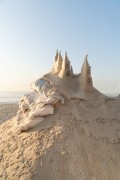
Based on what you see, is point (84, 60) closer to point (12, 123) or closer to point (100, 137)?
point (100, 137)

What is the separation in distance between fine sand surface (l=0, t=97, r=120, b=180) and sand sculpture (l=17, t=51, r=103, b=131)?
0.15 m

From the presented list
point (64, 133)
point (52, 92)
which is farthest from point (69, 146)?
point (52, 92)

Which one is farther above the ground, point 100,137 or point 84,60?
point 84,60

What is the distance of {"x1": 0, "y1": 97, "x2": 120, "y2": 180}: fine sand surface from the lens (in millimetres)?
4980

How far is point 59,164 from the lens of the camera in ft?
16.4

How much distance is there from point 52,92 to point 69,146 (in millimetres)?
1255

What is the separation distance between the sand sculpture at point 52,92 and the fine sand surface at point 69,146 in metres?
0.15

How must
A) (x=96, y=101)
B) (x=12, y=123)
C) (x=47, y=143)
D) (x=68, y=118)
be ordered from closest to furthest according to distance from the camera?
1. (x=47, y=143)
2. (x=68, y=118)
3. (x=96, y=101)
4. (x=12, y=123)

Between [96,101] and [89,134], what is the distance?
94 centimetres

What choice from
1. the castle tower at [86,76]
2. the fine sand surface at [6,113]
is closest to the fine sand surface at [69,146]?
the castle tower at [86,76]

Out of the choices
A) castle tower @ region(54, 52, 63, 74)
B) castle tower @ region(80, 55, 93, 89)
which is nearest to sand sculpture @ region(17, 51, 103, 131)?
castle tower @ region(80, 55, 93, 89)

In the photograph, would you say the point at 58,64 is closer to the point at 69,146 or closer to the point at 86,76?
the point at 86,76

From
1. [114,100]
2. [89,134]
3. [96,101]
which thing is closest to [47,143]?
[89,134]

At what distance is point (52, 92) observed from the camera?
19.3 ft
